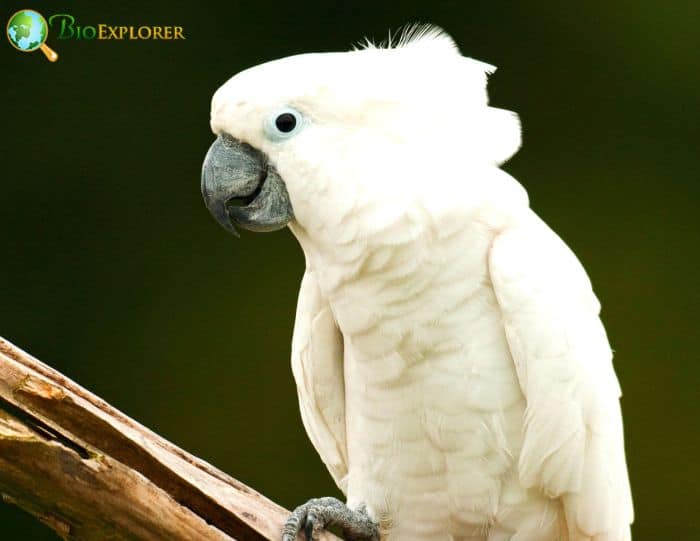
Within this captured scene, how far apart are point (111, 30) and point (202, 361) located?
1277 mm

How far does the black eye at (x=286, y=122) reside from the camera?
219 cm

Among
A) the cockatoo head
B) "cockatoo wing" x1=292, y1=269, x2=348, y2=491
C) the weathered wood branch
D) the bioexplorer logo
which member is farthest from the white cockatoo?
the bioexplorer logo

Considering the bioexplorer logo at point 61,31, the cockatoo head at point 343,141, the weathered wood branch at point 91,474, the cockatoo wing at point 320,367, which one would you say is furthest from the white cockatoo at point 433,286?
the bioexplorer logo at point 61,31

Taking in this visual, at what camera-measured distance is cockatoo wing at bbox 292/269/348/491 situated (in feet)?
8.53

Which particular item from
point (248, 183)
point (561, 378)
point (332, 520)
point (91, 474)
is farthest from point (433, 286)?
point (91, 474)

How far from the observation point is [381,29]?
3541 millimetres

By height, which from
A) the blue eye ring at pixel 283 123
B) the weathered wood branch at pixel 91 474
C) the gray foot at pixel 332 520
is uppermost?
the blue eye ring at pixel 283 123

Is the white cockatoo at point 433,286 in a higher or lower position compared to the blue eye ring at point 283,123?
lower

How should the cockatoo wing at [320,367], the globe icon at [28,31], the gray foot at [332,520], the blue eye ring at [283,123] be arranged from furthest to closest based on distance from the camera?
the globe icon at [28,31]
the cockatoo wing at [320,367]
the gray foot at [332,520]
the blue eye ring at [283,123]

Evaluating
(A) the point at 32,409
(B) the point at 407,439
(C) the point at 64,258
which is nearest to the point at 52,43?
(C) the point at 64,258

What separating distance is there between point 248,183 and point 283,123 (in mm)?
172

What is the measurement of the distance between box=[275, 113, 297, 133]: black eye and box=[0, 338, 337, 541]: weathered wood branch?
0.75 m

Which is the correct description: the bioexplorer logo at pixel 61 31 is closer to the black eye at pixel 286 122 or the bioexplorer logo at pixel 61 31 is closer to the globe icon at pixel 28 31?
the globe icon at pixel 28 31

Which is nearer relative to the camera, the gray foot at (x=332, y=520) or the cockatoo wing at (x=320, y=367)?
the gray foot at (x=332, y=520)
